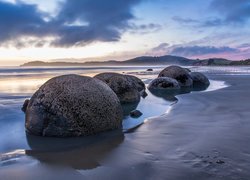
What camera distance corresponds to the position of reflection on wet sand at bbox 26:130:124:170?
4496 mm

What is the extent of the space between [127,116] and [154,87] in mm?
7988

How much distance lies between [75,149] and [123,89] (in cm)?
627

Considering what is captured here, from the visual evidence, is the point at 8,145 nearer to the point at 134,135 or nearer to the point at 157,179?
the point at 134,135

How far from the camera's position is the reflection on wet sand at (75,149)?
4.50 metres

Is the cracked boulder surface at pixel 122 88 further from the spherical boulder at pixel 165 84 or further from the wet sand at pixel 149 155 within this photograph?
the spherical boulder at pixel 165 84

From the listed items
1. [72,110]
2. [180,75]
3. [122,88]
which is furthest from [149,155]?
[180,75]

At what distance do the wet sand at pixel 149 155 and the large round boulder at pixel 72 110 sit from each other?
0.29m

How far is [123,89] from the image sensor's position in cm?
1132

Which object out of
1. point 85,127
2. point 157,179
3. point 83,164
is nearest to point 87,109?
point 85,127

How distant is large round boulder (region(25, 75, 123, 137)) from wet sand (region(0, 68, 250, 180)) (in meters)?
0.29

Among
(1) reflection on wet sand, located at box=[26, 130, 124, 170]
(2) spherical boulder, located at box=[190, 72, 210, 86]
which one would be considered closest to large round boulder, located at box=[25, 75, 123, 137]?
(1) reflection on wet sand, located at box=[26, 130, 124, 170]

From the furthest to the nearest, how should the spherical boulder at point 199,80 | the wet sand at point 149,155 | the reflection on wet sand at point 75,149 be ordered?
1. the spherical boulder at point 199,80
2. the reflection on wet sand at point 75,149
3. the wet sand at point 149,155

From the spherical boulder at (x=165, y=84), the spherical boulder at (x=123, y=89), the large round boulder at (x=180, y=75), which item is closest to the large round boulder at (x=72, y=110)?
the spherical boulder at (x=123, y=89)

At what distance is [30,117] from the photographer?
649cm
